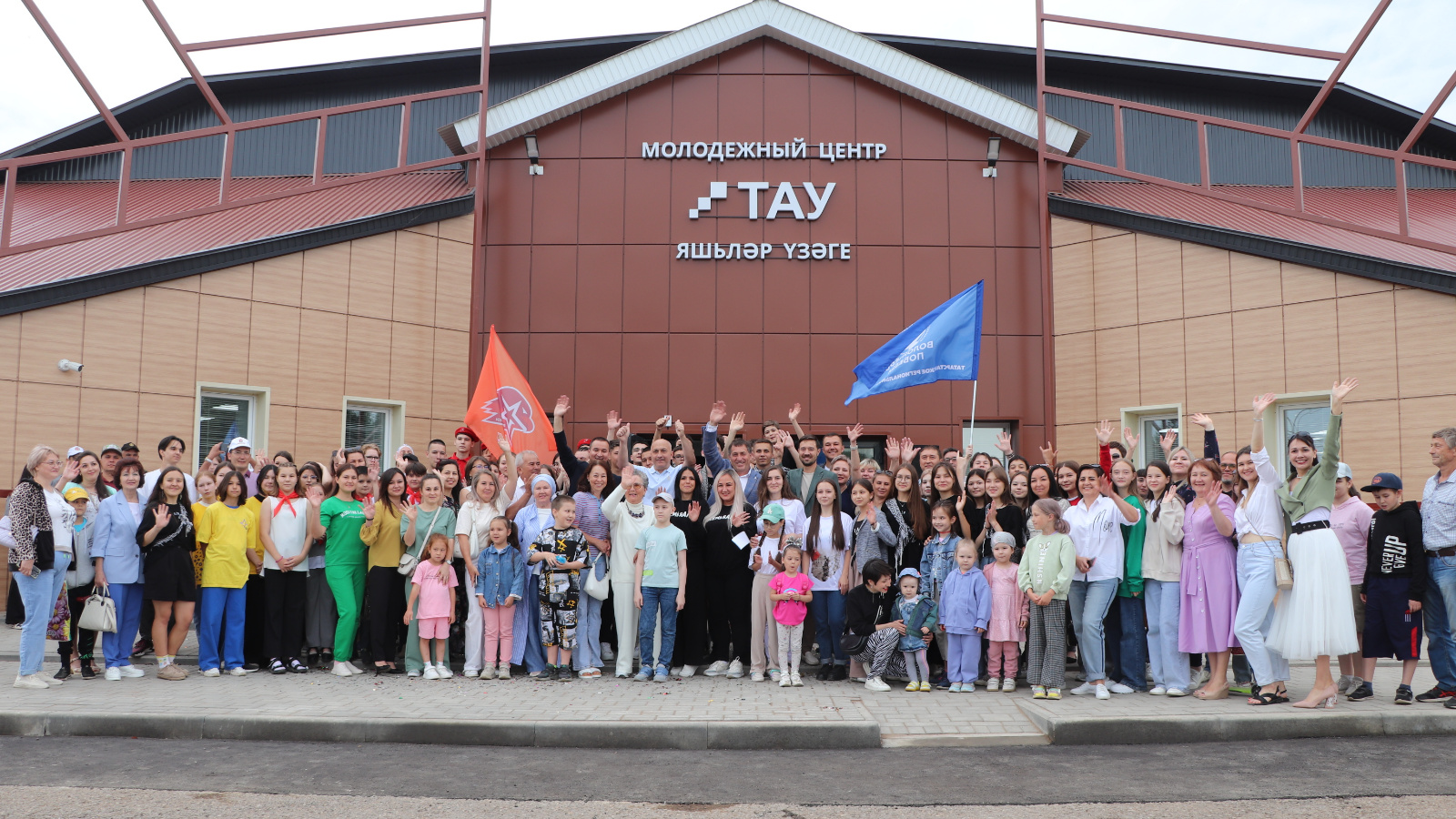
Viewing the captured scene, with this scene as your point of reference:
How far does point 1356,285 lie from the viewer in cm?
1288

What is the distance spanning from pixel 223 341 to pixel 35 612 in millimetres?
5946

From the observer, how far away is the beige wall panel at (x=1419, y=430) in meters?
12.0

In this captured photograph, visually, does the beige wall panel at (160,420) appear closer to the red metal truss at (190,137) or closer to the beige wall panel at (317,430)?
the beige wall panel at (317,430)

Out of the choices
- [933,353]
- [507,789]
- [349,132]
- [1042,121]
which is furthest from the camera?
[349,132]

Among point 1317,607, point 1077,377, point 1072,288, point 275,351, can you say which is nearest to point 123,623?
point 275,351

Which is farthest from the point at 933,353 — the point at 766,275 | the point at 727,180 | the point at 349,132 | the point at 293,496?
the point at 349,132

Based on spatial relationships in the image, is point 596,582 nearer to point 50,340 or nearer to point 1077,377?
point 50,340

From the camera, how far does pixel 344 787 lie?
5730mm

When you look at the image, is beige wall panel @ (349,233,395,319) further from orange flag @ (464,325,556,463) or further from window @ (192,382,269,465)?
orange flag @ (464,325,556,463)

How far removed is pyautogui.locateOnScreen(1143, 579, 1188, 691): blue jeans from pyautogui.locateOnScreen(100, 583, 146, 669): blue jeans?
332 inches

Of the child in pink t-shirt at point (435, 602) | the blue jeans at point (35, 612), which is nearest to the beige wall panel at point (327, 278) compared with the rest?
the child in pink t-shirt at point (435, 602)

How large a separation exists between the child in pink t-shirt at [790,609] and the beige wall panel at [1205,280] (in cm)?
817

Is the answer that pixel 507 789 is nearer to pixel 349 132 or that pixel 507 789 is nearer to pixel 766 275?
pixel 766 275

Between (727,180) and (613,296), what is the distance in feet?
8.11
